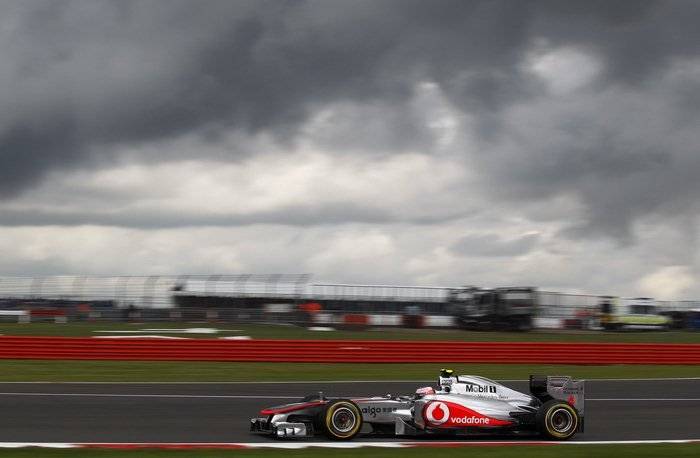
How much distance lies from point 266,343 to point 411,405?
509 inches

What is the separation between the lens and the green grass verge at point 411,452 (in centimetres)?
853

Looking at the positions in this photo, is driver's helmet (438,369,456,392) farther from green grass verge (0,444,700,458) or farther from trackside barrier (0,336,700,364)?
trackside barrier (0,336,700,364)

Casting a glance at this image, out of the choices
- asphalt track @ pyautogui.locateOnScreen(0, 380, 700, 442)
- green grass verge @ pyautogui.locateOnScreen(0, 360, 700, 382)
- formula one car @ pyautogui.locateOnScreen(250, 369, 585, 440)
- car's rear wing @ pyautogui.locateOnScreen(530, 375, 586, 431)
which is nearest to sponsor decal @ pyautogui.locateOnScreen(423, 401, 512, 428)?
formula one car @ pyautogui.locateOnScreen(250, 369, 585, 440)

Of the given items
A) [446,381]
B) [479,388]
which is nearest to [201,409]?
[446,381]

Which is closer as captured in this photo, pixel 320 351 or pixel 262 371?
pixel 262 371

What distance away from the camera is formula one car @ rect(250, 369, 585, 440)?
9.48m

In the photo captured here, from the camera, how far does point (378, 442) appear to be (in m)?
9.56

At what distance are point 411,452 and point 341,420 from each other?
967 millimetres

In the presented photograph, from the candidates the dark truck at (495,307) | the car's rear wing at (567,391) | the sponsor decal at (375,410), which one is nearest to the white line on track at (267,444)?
the sponsor decal at (375,410)

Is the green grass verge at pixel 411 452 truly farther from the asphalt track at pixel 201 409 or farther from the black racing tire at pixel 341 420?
the asphalt track at pixel 201 409

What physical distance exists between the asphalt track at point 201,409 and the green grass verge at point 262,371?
56.2 inches

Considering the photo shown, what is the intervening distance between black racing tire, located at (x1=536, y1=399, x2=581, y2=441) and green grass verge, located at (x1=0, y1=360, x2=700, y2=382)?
919cm

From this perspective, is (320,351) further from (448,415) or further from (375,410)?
(448,415)

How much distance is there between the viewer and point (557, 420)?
1005 centimetres
